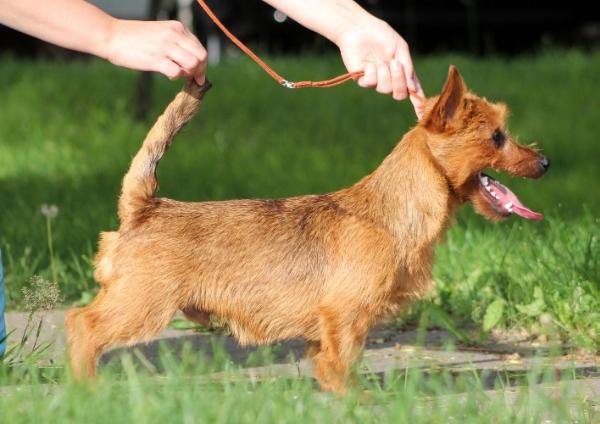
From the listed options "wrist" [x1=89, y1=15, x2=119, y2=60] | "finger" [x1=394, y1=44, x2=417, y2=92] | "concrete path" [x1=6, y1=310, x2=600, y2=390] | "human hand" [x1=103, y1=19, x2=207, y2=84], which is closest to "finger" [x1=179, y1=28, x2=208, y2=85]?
"human hand" [x1=103, y1=19, x2=207, y2=84]

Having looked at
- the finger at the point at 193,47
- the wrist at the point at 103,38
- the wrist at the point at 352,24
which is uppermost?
the wrist at the point at 352,24

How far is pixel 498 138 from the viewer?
→ 448 centimetres

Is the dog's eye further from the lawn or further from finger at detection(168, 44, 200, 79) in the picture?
finger at detection(168, 44, 200, 79)

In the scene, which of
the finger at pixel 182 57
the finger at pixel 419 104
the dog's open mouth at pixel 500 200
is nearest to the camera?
the finger at pixel 182 57

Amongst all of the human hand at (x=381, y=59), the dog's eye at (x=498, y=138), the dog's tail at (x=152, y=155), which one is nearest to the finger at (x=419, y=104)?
the human hand at (x=381, y=59)

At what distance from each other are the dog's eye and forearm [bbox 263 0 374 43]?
711 millimetres

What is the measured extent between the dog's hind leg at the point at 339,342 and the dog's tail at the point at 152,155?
0.80m

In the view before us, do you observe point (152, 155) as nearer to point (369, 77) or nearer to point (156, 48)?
point (156, 48)

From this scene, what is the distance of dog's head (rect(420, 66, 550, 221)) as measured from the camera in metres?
4.40

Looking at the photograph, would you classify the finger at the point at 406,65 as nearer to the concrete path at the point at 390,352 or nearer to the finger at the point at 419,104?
the finger at the point at 419,104

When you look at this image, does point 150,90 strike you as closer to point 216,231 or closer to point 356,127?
point 356,127

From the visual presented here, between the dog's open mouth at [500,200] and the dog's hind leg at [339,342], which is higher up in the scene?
the dog's open mouth at [500,200]

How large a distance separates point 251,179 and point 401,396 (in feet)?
18.0

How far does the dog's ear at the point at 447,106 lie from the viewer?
169 inches
